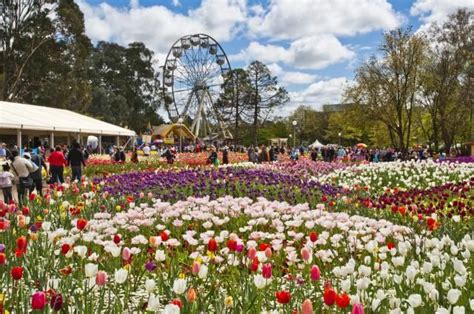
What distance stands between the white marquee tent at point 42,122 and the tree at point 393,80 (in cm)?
1694

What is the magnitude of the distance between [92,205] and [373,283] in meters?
5.00

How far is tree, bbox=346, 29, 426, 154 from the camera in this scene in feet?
98.4

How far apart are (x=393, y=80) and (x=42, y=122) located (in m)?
20.2

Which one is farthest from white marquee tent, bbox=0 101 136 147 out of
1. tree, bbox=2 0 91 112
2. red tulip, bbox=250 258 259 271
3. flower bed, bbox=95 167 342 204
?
red tulip, bbox=250 258 259 271

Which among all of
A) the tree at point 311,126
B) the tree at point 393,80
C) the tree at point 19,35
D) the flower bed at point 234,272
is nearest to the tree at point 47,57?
the tree at point 19,35

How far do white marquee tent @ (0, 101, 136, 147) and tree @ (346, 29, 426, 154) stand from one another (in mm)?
16945

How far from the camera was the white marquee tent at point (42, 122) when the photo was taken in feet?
87.6

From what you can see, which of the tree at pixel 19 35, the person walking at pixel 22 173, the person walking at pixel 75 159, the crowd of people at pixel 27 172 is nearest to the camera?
the crowd of people at pixel 27 172

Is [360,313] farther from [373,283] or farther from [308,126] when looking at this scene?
[308,126]

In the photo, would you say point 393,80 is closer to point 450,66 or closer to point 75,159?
point 450,66

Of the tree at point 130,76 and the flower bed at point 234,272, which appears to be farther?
the tree at point 130,76

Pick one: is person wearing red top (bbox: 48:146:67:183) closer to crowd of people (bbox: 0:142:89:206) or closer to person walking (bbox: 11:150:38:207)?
crowd of people (bbox: 0:142:89:206)

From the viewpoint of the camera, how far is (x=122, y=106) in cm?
6425

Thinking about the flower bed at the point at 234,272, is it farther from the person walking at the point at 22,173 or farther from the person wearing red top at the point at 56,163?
the person wearing red top at the point at 56,163
